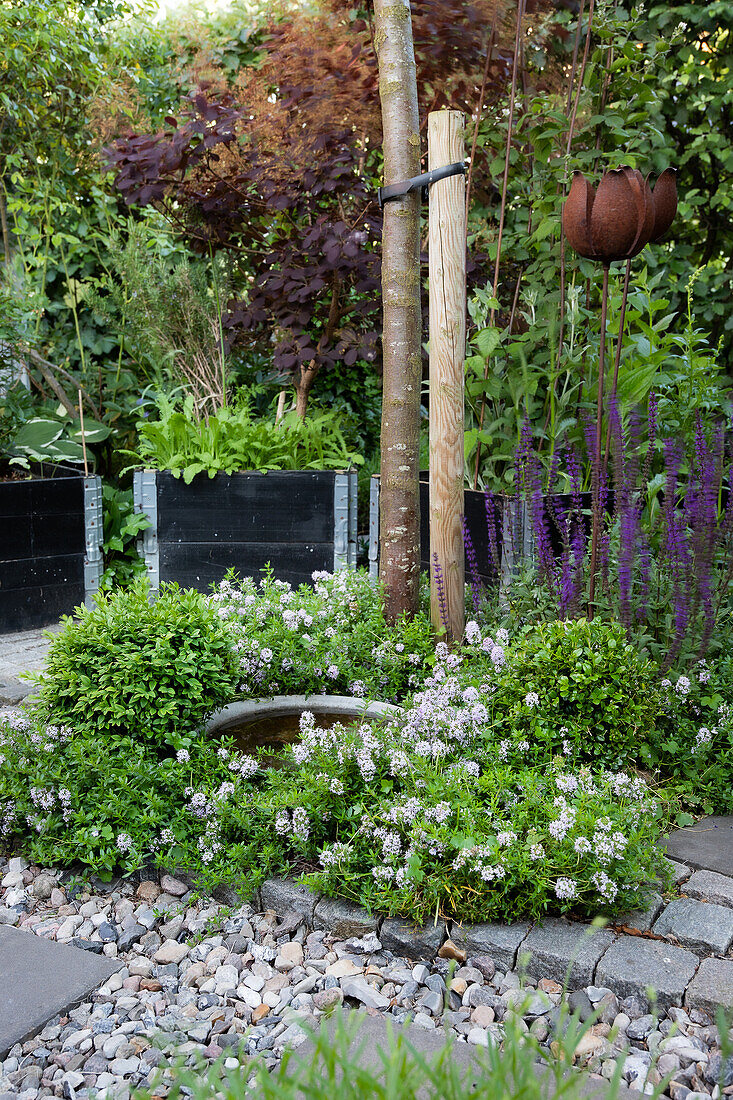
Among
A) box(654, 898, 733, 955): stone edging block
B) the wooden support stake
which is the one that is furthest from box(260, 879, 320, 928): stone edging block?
the wooden support stake

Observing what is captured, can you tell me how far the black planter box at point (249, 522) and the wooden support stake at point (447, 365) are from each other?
3.54ft

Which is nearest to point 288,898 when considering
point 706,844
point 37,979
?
point 37,979

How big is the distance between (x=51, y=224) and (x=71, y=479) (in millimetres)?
1999

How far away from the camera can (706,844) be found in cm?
207

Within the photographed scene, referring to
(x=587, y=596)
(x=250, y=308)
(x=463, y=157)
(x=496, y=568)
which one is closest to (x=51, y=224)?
(x=250, y=308)

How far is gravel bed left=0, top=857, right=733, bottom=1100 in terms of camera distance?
1396 mm

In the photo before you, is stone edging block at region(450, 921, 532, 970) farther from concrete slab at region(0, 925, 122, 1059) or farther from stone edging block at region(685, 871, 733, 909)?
concrete slab at region(0, 925, 122, 1059)

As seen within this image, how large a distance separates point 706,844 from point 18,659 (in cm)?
261

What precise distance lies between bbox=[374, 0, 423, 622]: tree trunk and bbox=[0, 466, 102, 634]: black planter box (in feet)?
5.81

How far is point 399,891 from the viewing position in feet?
5.57

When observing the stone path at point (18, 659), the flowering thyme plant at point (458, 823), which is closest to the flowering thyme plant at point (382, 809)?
the flowering thyme plant at point (458, 823)

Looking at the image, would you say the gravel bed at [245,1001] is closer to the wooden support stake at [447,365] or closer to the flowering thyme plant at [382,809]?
the flowering thyme plant at [382,809]

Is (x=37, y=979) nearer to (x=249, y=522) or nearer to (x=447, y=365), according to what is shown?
(x=447, y=365)

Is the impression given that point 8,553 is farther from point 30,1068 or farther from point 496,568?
point 30,1068
